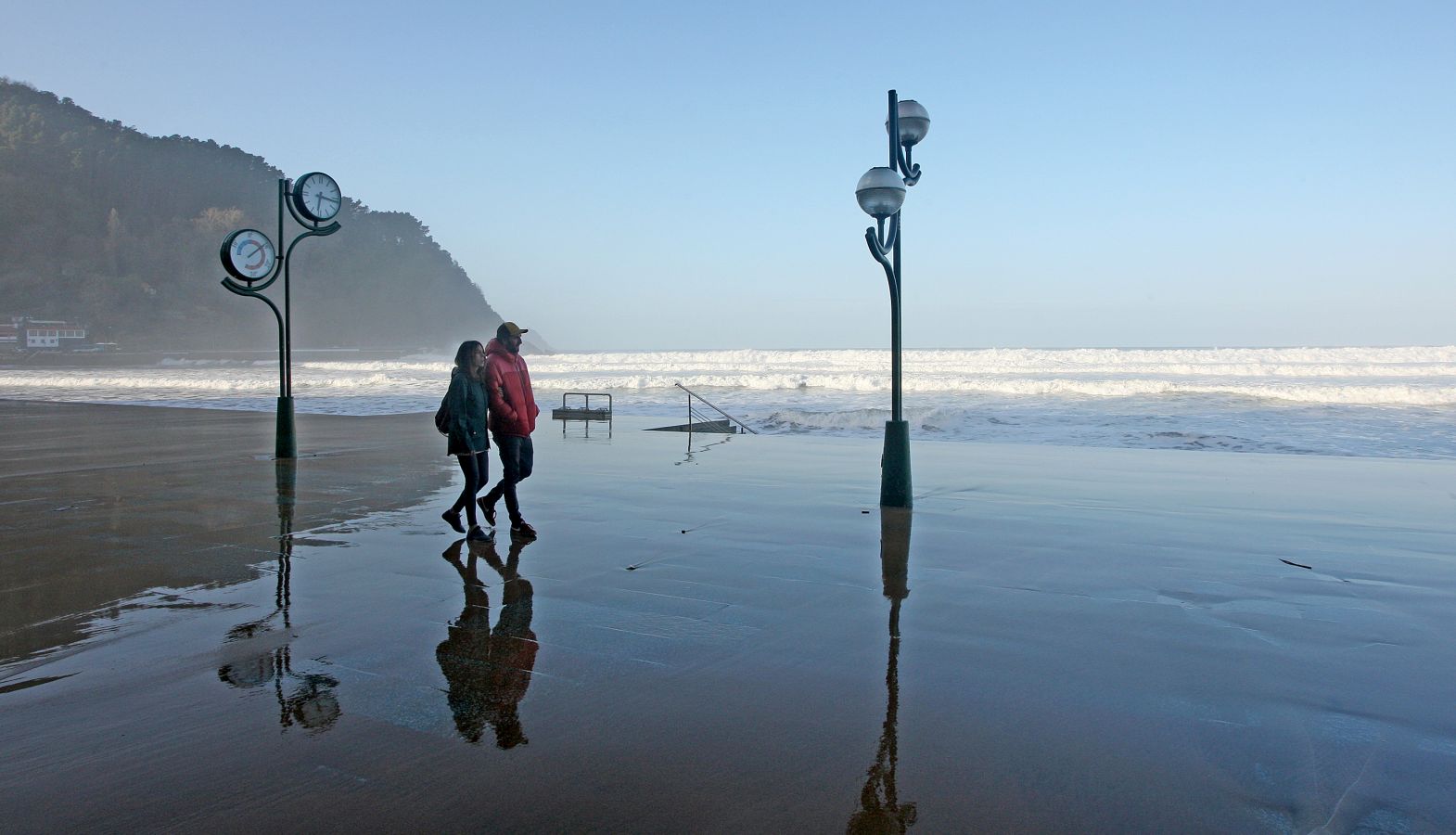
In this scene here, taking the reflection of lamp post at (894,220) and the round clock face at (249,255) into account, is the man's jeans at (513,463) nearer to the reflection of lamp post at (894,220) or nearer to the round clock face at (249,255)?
the reflection of lamp post at (894,220)

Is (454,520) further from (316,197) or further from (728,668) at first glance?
(316,197)

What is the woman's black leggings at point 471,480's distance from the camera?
705 centimetres

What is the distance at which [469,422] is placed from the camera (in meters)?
6.89

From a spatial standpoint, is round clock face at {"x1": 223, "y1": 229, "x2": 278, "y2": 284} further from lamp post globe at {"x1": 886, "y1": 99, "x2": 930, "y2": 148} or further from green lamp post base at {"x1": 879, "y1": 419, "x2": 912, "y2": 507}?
green lamp post base at {"x1": 879, "y1": 419, "x2": 912, "y2": 507}

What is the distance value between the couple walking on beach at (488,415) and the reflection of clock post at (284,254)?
5.63m

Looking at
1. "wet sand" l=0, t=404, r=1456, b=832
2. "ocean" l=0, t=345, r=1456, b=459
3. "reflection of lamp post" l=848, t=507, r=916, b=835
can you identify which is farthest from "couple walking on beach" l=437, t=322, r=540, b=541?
"ocean" l=0, t=345, r=1456, b=459

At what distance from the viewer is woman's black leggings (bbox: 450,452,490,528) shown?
277 inches

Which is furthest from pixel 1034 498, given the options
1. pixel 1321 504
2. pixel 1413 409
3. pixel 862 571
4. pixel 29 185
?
pixel 29 185

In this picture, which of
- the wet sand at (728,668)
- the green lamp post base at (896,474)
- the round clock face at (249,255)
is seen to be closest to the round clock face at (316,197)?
the round clock face at (249,255)

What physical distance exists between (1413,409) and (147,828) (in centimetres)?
3141

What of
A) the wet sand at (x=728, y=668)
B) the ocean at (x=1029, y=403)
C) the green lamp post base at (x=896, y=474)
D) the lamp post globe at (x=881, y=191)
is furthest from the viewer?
the ocean at (x=1029, y=403)

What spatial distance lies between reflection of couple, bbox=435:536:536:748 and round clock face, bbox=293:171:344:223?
8131mm

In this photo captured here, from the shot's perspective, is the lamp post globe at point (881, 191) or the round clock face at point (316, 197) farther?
the round clock face at point (316, 197)

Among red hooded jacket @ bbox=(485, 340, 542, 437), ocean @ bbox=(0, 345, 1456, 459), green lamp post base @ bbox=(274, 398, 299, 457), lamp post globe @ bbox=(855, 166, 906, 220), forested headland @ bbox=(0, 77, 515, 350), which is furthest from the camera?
forested headland @ bbox=(0, 77, 515, 350)
